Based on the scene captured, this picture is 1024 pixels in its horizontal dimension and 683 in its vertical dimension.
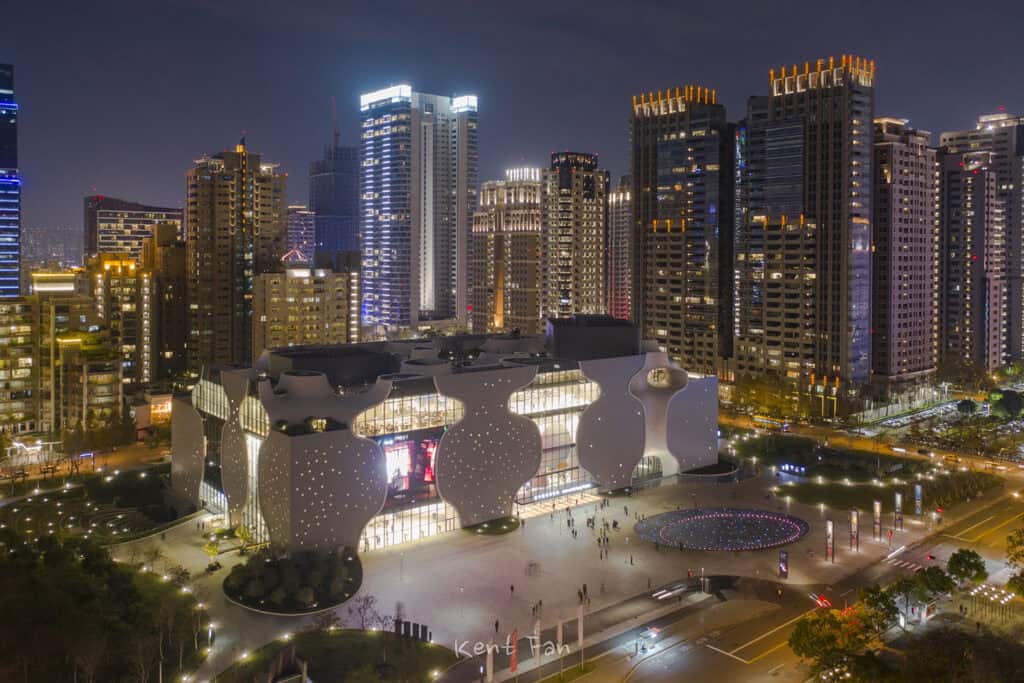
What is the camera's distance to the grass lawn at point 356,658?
26906 mm

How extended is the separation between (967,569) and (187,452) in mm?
36819

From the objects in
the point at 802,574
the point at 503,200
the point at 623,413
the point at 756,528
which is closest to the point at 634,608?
the point at 802,574

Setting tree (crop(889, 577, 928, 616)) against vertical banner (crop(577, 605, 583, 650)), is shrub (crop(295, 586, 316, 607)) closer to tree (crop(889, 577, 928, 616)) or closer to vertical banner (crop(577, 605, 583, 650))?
vertical banner (crop(577, 605, 583, 650))

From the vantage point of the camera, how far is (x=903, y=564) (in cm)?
3722

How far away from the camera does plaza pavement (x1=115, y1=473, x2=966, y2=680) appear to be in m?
31.1

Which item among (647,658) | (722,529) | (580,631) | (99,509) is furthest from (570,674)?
(99,509)

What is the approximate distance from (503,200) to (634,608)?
90.2 m

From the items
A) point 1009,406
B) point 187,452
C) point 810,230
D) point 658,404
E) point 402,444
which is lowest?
point 1009,406

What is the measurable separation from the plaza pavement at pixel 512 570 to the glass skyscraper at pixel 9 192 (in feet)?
166

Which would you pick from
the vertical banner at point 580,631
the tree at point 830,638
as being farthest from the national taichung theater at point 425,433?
the tree at point 830,638

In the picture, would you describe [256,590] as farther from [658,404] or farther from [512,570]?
[658,404]

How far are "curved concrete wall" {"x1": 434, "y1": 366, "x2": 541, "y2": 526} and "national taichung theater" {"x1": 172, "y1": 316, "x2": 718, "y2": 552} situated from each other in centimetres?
7

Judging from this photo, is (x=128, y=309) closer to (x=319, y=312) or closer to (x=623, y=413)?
(x=319, y=312)

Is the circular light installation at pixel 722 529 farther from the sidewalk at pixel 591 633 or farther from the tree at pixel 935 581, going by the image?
the tree at pixel 935 581
